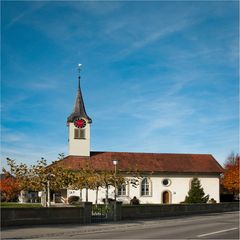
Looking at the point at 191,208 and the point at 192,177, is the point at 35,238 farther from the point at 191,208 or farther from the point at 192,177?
the point at 192,177

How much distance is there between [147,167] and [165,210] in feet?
101

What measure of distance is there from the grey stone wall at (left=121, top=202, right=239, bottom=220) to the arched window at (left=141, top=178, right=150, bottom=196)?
1964 cm

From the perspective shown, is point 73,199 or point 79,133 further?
point 79,133

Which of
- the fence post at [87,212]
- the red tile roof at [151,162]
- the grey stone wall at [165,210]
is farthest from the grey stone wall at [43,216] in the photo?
the red tile roof at [151,162]

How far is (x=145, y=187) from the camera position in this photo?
64.0m

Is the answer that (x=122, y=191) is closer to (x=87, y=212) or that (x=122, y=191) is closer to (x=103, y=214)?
(x=103, y=214)

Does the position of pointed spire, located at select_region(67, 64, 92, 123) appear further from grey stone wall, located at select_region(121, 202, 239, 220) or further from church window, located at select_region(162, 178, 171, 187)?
grey stone wall, located at select_region(121, 202, 239, 220)

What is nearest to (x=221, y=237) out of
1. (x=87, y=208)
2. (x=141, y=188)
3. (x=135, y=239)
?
(x=135, y=239)

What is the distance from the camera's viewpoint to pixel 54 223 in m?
24.5

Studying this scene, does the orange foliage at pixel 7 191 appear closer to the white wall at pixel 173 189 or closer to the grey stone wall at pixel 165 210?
the white wall at pixel 173 189

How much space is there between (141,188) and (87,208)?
37.9 metres

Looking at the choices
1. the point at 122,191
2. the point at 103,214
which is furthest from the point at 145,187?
the point at 103,214

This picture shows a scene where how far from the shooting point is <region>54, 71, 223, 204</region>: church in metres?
63.2

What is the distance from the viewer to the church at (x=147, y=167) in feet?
208
